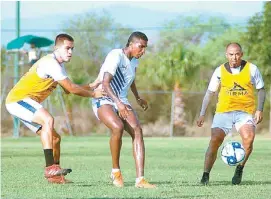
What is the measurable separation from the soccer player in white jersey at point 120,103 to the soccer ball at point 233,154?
146cm

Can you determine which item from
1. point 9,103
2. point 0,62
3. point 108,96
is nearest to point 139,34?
Answer: point 108,96

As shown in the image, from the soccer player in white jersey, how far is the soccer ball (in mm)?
1461

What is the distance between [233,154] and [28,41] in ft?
81.9

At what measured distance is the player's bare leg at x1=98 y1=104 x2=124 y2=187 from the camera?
41.3ft

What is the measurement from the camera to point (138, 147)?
1258 cm

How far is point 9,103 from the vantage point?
518 inches

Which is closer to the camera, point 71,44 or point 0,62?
point 71,44

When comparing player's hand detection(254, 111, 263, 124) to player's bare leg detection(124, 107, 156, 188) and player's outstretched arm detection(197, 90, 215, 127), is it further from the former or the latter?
player's bare leg detection(124, 107, 156, 188)

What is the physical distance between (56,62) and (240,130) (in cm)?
296

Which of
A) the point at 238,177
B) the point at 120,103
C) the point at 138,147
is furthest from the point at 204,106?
the point at 120,103

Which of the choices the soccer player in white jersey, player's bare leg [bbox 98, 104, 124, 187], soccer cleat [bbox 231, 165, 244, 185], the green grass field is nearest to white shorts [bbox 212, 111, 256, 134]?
soccer cleat [bbox 231, 165, 244, 185]

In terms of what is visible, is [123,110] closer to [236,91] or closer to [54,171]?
[54,171]

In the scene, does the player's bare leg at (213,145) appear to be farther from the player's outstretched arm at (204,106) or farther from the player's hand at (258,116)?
the player's hand at (258,116)

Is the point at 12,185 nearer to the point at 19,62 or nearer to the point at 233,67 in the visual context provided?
the point at 233,67
